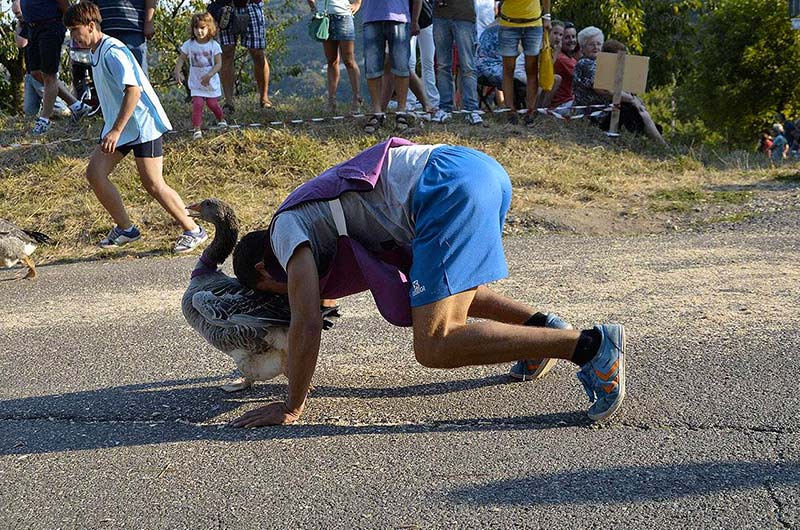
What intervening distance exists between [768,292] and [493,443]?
3.03 meters

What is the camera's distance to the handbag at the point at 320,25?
11306 millimetres

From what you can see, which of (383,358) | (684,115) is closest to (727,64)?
(684,115)

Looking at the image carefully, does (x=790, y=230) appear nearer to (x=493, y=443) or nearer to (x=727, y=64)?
(x=493, y=443)

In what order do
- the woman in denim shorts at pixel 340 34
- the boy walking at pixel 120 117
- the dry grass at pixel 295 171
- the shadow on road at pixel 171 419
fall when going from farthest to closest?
1. the woman in denim shorts at pixel 340 34
2. the dry grass at pixel 295 171
3. the boy walking at pixel 120 117
4. the shadow on road at pixel 171 419

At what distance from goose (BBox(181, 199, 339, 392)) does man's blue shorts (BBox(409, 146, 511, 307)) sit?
2.79 ft

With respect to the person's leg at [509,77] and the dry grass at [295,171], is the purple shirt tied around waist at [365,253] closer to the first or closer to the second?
the dry grass at [295,171]

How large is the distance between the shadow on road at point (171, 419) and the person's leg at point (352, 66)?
729 centimetres

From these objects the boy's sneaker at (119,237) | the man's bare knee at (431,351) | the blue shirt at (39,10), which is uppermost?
the blue shirt at (39,10)

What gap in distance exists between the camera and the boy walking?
7695 millimetres

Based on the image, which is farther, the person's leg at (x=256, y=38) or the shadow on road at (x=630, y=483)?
the person's leg at (x=256, y=38)

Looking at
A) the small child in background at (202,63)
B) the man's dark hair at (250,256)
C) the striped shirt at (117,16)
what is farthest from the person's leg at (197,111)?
the man's dark hair at (250,256)

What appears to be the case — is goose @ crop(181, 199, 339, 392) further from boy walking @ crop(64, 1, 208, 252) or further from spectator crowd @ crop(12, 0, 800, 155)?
spectator crowd @ crop(12, 0, 800, 155)

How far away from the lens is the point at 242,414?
466 centimetres

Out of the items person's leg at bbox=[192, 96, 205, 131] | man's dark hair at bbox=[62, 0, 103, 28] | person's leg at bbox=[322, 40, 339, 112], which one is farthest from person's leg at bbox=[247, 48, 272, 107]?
man's dark hair at bbox=[62, 0, 103, 28]
